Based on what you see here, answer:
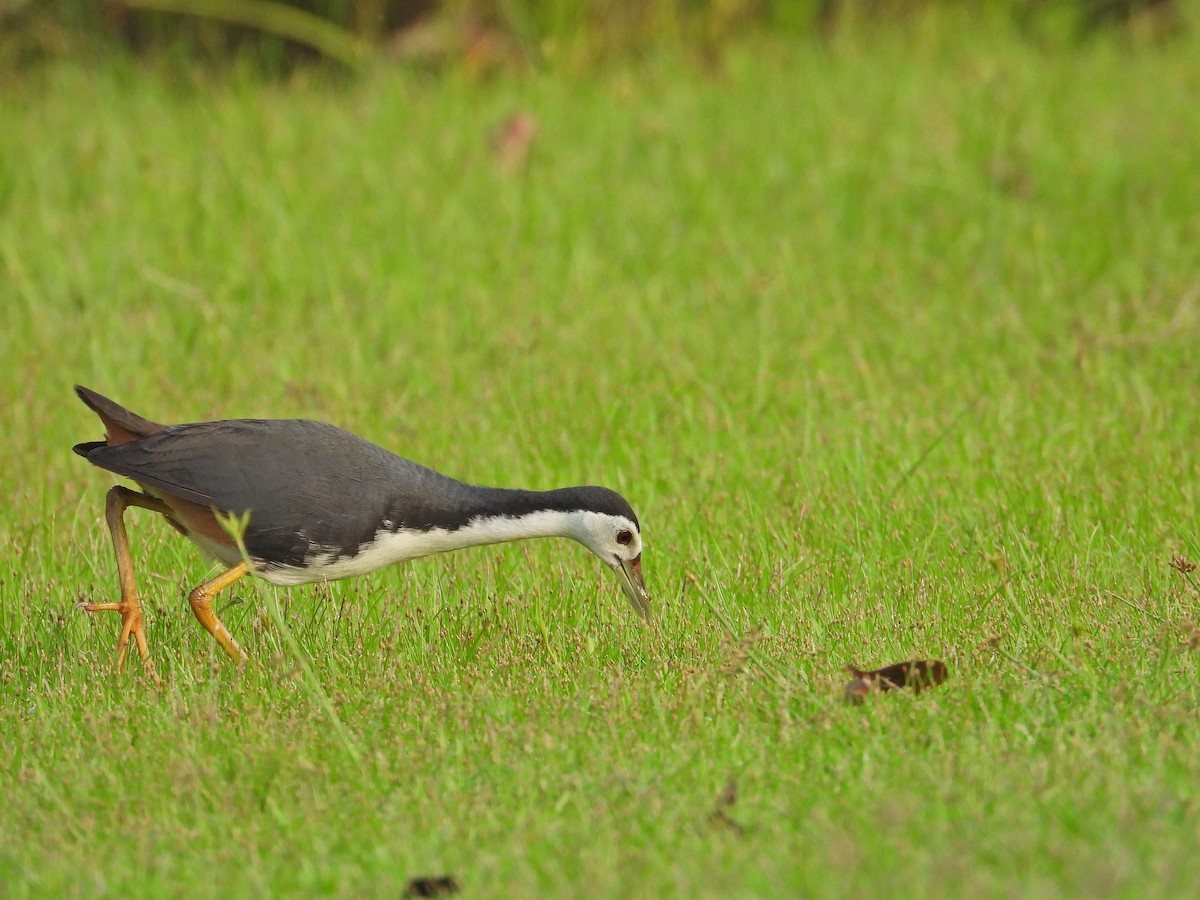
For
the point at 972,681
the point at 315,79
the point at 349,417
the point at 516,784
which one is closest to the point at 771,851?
the point at 516,784

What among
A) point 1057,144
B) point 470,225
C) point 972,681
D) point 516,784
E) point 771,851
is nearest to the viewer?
point 771,851

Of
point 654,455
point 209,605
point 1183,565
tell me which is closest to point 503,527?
point 209,605

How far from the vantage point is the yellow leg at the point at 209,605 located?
185 inches

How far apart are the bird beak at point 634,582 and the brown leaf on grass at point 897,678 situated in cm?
101

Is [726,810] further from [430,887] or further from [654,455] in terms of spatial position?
[654,455]

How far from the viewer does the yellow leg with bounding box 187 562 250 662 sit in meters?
4.69

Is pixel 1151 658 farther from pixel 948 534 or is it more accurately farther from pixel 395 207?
pixel 395 207

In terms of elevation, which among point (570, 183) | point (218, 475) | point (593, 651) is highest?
point (570, 183)

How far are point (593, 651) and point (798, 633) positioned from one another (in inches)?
23.3

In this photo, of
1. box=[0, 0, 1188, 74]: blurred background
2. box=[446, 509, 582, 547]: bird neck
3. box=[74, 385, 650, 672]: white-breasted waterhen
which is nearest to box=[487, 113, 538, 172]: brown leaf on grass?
box=[0, 0, 1188, 74]: blurred background

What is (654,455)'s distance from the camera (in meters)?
6.48

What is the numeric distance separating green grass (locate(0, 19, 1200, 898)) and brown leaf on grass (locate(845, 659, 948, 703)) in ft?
0.19

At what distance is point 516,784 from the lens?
12.1ft

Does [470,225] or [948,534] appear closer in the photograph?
[948,534]
